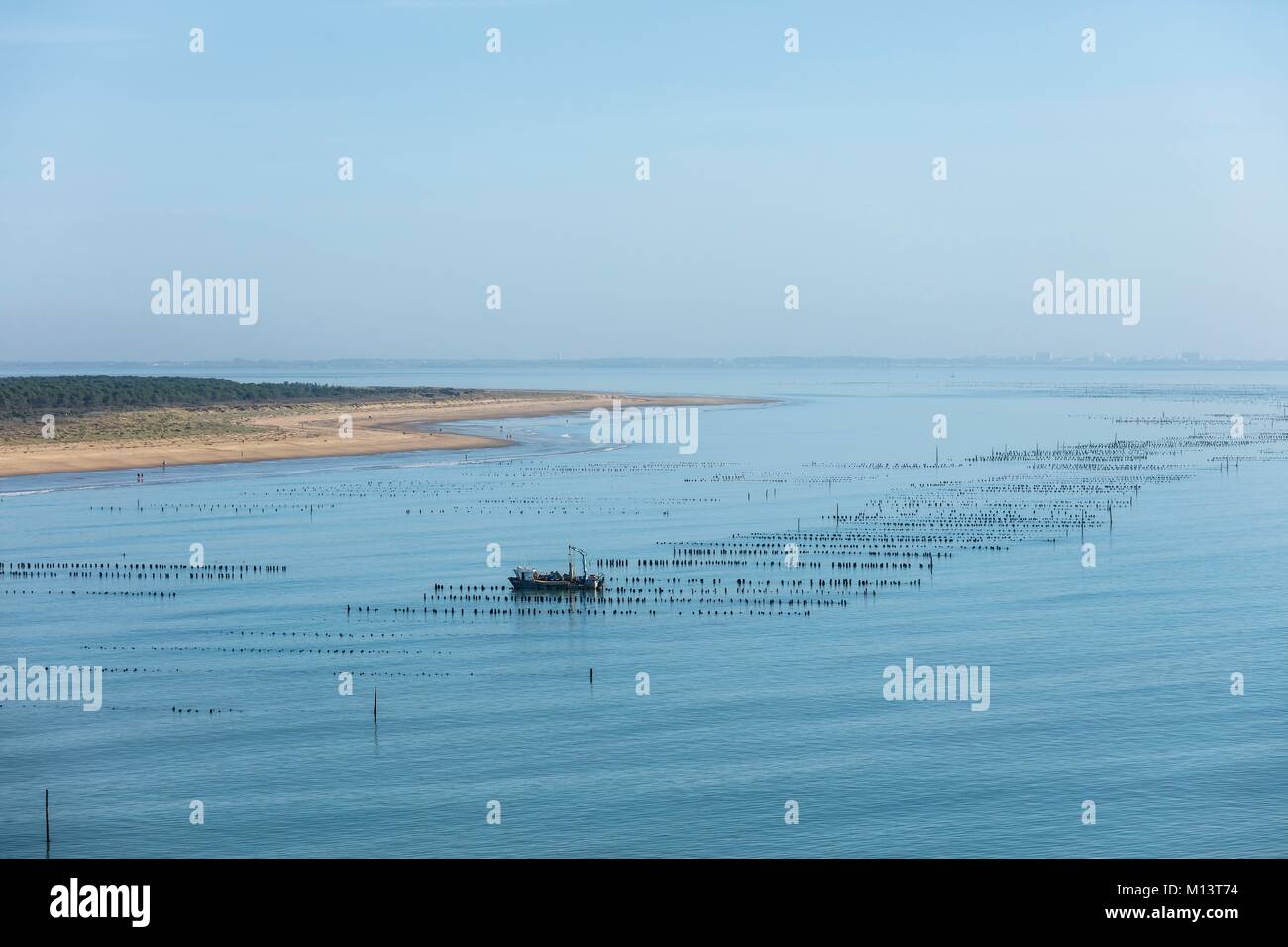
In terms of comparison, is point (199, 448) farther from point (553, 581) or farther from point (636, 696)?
point (636, 696)

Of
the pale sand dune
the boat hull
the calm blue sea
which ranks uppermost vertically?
the pale sand dune

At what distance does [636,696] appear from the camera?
5969cm

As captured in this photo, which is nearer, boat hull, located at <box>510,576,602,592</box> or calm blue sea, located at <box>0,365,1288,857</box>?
calm blue sea, located at <box>0,365,1288,857</box>

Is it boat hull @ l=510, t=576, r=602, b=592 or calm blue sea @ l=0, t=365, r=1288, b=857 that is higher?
boat hull @ l=510, t=576, r=602, b=592

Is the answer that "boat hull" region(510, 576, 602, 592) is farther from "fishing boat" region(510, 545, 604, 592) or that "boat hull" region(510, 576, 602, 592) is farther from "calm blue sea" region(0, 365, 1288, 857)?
"calm blue sea" region(0, 365, 1288, 857)

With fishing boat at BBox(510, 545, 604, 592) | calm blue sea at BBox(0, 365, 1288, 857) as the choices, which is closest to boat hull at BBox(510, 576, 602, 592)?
fishing boat at BBox(510, 545, 604, 592)

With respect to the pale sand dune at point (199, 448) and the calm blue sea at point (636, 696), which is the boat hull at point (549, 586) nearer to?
the calm blue sea at point (636, 696)

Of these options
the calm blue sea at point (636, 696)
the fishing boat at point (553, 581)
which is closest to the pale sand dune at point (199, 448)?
the calm blue sea at point (636, 696)

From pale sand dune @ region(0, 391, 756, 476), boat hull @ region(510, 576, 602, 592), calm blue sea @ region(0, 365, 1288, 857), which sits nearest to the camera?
calm blue sea @ region(0, 365, 1288, 857)

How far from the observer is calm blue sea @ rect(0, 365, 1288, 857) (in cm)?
4384

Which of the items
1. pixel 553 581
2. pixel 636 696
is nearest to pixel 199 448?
pixel 553 581

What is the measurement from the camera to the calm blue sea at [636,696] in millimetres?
43844
